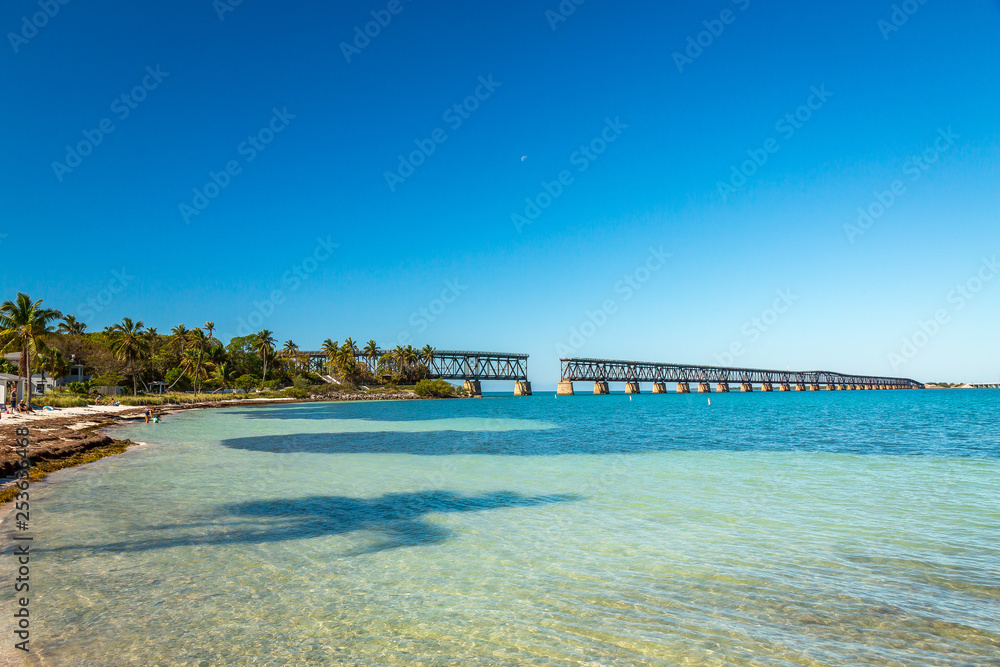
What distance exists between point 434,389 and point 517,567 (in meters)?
131

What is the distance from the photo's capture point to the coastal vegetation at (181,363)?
50031 millimetres

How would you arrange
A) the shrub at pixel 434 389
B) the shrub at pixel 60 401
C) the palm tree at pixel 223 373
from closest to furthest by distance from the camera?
the shrub at pixel 60 401 < the palm tree at pixel 223 373 < the shrub at pixel 434 389

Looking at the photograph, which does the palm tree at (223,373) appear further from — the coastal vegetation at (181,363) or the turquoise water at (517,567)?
the turquoise water at (517,567)

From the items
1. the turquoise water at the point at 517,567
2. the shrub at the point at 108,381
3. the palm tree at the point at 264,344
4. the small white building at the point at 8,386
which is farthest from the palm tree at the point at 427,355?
the turquoise water at the point at 517,567

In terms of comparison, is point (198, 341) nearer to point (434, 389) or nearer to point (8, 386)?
point (8, 386)

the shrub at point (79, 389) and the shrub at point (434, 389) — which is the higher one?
the shrub at point (79, 389)

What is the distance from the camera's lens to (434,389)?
139 meters

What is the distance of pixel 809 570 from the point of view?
8953 mm

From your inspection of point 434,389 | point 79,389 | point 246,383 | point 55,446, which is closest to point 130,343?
point 79,389

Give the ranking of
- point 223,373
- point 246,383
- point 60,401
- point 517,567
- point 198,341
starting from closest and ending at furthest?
point 517,567, point 60,401, point 198,341, point 223,373, point 246,383

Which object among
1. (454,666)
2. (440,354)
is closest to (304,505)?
(454,666)

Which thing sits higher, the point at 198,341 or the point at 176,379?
the point at 198,341

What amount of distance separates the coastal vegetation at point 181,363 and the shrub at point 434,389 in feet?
0.81

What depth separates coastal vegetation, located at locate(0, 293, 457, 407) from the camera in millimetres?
50031
